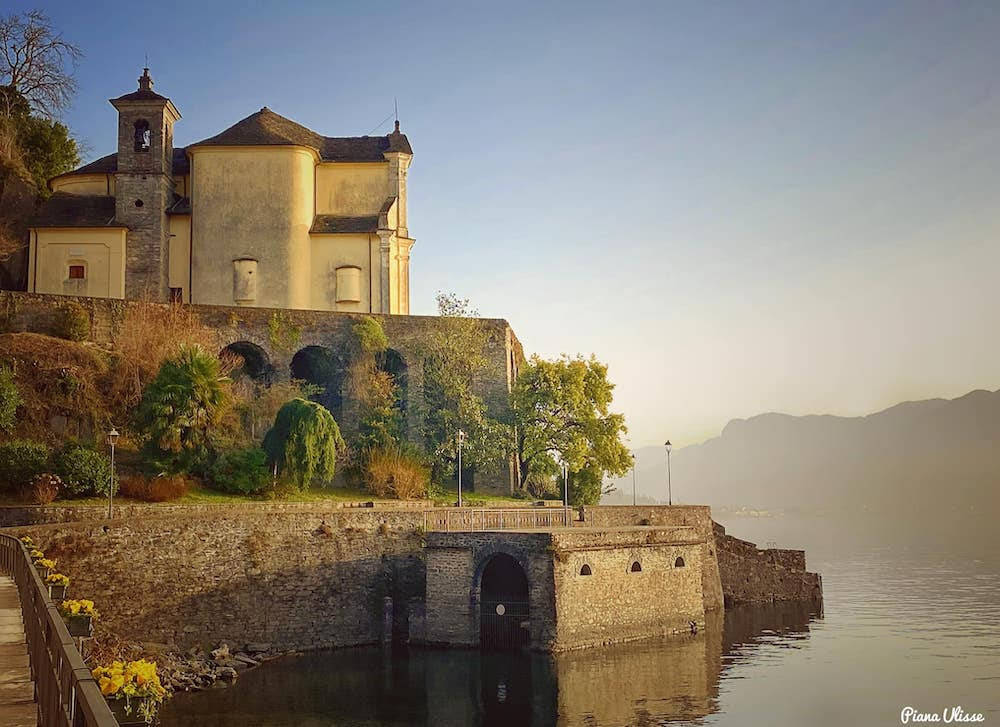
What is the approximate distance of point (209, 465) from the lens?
40094 millimetres

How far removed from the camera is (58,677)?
8.02 metres

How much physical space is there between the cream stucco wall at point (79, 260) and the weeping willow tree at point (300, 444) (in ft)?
50.9

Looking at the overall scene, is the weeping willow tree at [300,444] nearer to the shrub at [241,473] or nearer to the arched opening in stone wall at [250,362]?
the shrub at [241,473]

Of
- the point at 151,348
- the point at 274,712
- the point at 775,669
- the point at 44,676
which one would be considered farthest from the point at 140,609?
the point at 44,676

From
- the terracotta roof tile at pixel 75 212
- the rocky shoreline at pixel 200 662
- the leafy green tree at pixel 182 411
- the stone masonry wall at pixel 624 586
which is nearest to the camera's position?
the rocky shoreline at pixel 200 662

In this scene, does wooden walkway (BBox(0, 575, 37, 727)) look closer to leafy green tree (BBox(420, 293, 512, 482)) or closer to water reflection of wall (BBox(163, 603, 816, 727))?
water reflection of wall (BBox(163, 603, 816, 727))

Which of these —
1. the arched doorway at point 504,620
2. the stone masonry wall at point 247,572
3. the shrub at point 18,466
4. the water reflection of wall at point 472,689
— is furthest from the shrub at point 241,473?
the arched doorway at point 504,620

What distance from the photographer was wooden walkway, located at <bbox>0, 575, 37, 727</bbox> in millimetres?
9781

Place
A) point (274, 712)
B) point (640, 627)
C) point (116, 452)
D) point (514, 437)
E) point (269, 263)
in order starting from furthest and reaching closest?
point (269, 263)
point (514, 437)
point (116, 452)
point (640, 627)
point (274, 712)

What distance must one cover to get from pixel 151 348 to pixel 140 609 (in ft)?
49.6

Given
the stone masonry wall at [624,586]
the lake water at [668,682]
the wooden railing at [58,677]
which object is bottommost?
the lake water at [668,682]

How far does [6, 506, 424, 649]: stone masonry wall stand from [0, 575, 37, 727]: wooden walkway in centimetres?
1353

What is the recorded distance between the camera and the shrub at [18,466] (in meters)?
34.7

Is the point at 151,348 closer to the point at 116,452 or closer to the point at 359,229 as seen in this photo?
the point at 116,452
